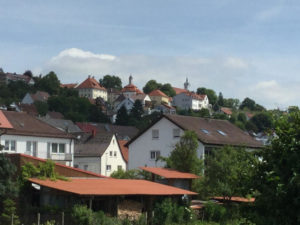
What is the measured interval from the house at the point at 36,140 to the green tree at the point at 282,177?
40370mm

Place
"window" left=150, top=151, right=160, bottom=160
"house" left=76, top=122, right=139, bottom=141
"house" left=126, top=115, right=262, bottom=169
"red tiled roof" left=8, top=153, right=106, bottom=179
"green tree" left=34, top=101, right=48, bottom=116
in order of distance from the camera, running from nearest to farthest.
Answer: "red tiled roof" left=8, top=153, right=106, bottom=179, "house" left=126, top=115, right=262, bottom=169, "window" left=150, top=151, right=160, bottom=160, "house" left=76, top=122, right=139, bottom=141, "green tree" left=34, top=101, right=48, bottom=116

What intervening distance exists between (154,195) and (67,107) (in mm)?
145054

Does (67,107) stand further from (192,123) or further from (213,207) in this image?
(213,207)

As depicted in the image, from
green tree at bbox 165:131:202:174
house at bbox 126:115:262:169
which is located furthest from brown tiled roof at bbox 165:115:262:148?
green tree at bbox 165:131:202:174

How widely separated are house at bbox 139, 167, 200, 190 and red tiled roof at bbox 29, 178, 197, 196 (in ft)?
7.89

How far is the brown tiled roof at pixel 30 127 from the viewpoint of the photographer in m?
54.1

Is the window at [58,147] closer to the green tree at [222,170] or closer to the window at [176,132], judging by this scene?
the window at [176,132]

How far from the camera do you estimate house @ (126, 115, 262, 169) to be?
53531 mm

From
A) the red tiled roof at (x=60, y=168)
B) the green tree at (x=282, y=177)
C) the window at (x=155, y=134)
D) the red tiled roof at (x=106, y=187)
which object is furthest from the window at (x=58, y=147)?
the green tree at (x=282, y=177)

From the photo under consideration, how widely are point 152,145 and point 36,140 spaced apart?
37.5 feet

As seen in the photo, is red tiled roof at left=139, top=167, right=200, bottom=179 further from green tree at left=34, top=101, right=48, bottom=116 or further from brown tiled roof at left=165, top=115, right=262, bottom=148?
green tree at left=34, top=101, right=48, bottom=116

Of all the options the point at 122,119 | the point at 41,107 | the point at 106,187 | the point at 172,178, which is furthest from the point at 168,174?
the point at 41,107

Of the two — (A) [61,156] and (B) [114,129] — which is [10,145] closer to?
(A) [61,156]

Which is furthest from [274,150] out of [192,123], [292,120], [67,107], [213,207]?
[67,107]
